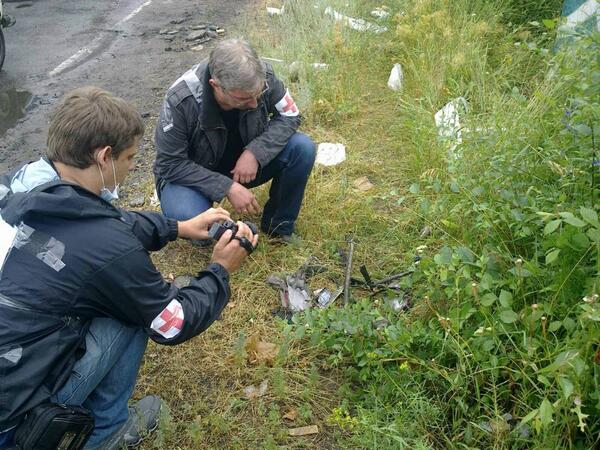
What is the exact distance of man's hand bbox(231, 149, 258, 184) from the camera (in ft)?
9.73

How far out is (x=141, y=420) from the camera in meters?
2.13

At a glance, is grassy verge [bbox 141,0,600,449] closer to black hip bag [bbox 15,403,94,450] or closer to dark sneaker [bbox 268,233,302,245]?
dark sneaker [bbox 268,233,302,245]

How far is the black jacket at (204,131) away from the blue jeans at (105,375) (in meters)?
1.09

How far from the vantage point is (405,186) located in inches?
143

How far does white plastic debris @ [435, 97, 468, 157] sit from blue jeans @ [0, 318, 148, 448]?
76.0 inches

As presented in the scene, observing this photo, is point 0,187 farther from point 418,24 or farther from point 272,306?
point 418,24

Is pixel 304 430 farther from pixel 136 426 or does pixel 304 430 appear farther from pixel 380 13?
pixel 380 13

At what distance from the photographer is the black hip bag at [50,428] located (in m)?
1.63

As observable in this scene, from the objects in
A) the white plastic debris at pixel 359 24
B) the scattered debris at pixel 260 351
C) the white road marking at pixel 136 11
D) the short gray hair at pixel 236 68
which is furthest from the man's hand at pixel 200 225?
the white road marking at pixel 136 11

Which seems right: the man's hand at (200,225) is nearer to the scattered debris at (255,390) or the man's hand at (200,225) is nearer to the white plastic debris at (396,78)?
the scattered debris at (255,390)

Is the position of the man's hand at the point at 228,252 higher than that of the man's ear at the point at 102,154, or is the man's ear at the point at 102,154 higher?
the man's ear at the point at 102,154

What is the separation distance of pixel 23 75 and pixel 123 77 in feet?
3.39

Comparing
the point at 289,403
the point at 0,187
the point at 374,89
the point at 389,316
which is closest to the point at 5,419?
the point at 0,187

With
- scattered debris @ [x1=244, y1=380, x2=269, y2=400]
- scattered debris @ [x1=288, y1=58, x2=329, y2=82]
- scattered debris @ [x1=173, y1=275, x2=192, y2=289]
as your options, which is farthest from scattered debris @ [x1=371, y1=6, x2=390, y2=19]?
scattered debris @ [x1=244, y1=380, x2=269, y2=400]
